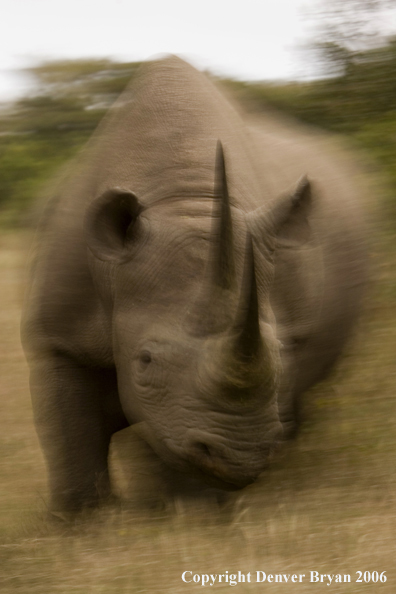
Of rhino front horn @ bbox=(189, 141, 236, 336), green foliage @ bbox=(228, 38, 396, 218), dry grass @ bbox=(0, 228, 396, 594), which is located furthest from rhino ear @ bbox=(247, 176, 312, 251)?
green foliage @ bbox=(228, 38, 396, 218)

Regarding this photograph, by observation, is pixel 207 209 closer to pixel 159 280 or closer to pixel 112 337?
pixel 159 280

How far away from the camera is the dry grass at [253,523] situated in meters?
3.58

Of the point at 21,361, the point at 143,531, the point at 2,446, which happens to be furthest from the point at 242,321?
the point at 21,361

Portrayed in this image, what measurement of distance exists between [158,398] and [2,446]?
2.38 metres

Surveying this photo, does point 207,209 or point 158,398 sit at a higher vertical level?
point 207,209

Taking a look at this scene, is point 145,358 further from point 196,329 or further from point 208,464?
point 208,464

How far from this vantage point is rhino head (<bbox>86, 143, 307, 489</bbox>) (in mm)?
3611

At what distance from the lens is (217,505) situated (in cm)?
455

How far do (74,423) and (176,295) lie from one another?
1.19m

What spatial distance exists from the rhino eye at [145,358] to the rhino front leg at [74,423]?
0.84 m

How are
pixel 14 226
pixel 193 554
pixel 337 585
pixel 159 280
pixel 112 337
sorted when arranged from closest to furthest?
pixel 337 585 → pixel 193 554 → pixel 159 280 → pixel 112 337 → pixel 14 226

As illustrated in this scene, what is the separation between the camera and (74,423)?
4781 mm

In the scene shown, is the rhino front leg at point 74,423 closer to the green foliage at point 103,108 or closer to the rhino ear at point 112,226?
the rhino ear at point 112,226

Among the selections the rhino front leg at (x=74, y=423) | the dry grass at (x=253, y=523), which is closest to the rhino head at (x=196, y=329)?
the dry grass at (x=253, y=523)
